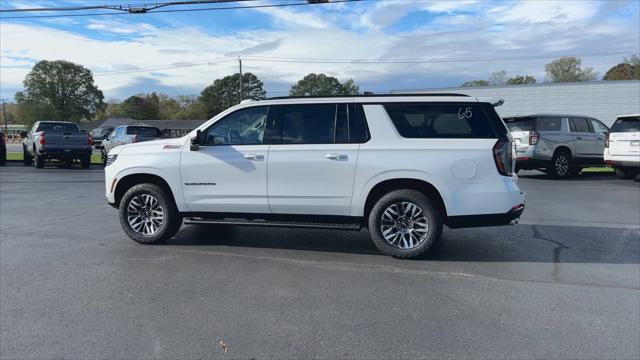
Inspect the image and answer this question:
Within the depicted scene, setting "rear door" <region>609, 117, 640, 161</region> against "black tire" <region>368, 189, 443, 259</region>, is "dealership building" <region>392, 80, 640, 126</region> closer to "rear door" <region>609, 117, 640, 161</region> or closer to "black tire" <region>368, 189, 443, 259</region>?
"rear door" <region>609, 117, 640, 161</region>

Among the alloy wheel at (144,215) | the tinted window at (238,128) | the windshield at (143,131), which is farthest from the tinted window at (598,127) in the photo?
the windshield at (143,131)

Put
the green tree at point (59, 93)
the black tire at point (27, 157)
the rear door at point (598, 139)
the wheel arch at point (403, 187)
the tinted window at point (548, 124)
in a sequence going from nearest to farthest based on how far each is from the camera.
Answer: the wheel arch at point (403, 187)
the tinted window at point (548, 124)
the rear door at point (598, 139)
the black tire at point (27, 157)
the green tree at point (59, 93)

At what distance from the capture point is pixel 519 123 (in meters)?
14.4

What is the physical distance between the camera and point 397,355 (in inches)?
135

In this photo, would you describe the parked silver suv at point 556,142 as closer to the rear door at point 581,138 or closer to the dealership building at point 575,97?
the rear door at point 581,138

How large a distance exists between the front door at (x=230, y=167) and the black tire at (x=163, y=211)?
1.00ft

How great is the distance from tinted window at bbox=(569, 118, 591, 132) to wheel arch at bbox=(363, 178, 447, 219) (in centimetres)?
1106

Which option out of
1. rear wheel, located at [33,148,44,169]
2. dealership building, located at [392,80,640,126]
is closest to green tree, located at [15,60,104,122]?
rear wheel, located at [33,148,44,169]

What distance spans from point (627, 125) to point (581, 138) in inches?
74.4

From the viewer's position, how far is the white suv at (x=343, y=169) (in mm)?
5578

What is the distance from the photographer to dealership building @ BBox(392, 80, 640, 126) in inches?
1102

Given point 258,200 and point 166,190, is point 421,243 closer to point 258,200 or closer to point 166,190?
point 258,200

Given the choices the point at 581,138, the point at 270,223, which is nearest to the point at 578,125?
the point at 581,138

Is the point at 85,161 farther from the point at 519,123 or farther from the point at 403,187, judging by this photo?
the point at 403,187
